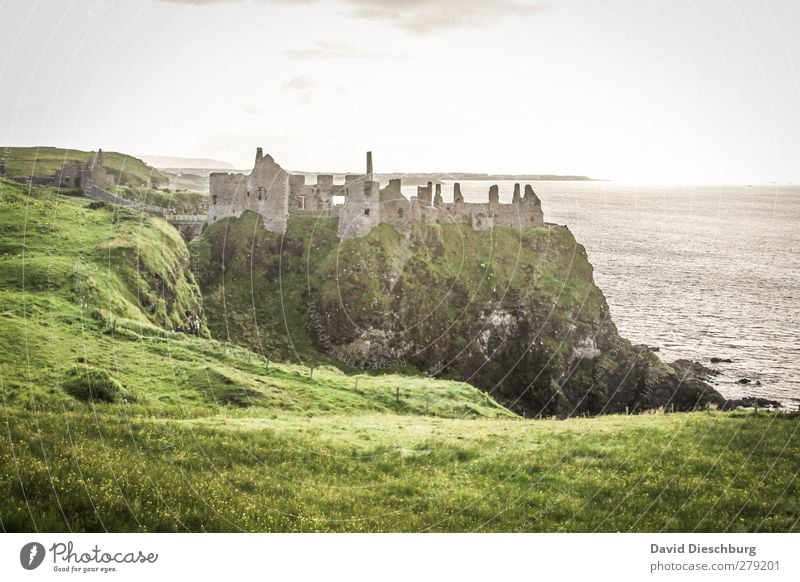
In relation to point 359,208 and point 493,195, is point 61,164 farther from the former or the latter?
point 493,195

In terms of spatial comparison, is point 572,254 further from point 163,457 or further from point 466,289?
point 163,457

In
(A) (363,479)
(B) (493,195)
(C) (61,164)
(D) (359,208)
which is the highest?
(C) (61,164)

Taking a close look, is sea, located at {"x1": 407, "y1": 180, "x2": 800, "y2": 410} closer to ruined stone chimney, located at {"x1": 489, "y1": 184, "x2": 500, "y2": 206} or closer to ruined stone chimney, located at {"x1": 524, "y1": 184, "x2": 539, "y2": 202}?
ruined stone chimney, located at {"x1": 524, "y1": 184, "x2": 539, "y2": 202}

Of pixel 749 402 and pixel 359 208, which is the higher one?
pixel 359 208

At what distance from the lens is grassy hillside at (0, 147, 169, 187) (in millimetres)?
92375

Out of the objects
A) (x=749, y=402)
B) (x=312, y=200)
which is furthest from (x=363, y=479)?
(x=749, y=402)

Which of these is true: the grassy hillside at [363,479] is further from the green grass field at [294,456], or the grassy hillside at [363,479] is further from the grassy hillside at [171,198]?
the grassy hillside at [171,198]

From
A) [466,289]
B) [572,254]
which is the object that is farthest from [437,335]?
[572,254]

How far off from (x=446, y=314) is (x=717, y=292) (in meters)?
62.6

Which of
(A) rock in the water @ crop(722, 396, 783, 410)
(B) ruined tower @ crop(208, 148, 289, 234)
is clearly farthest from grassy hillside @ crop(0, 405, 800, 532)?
(B) ruined tower @ crop(208, 148, 289, 234)

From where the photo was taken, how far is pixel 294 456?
2347 cm

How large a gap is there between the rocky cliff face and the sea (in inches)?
379

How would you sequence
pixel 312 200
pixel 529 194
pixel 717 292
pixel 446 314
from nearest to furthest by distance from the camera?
pixel 446 314
pixel 312 200
pixel 529 194
pixel 717 292

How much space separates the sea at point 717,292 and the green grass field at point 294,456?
45775mm
